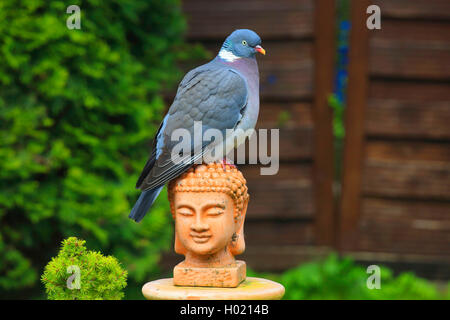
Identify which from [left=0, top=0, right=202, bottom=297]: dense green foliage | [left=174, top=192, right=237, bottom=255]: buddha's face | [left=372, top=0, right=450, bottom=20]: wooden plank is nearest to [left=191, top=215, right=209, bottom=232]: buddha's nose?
[left=174, top=192, right=237, bottom=255]: buddha's face

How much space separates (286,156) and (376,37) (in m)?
1.40

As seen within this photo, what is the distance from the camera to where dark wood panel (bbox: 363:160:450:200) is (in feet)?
18.1

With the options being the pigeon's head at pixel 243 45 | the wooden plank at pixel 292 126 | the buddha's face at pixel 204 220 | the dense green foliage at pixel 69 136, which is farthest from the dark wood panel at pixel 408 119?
the buddha's face at pixel 204 220

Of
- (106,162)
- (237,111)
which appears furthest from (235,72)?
(106,162)

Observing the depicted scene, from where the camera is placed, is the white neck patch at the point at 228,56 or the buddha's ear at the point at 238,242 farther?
the white neck patch at the point at 228,56

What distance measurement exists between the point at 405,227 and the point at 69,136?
320 cm

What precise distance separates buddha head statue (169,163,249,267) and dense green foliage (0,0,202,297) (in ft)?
5.62

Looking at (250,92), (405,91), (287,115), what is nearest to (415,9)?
(405,91)

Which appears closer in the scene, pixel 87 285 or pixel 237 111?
pixel 87 285

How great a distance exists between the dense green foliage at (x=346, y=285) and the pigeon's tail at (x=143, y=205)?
244 centimetres

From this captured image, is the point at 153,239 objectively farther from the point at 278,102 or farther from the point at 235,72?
the point at 235,72

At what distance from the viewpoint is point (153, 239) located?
4.98m

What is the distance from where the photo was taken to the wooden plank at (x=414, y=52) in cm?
549

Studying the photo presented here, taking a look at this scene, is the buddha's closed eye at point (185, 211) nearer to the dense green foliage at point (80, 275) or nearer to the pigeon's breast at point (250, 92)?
the dense green foliage at point (80, 275)
